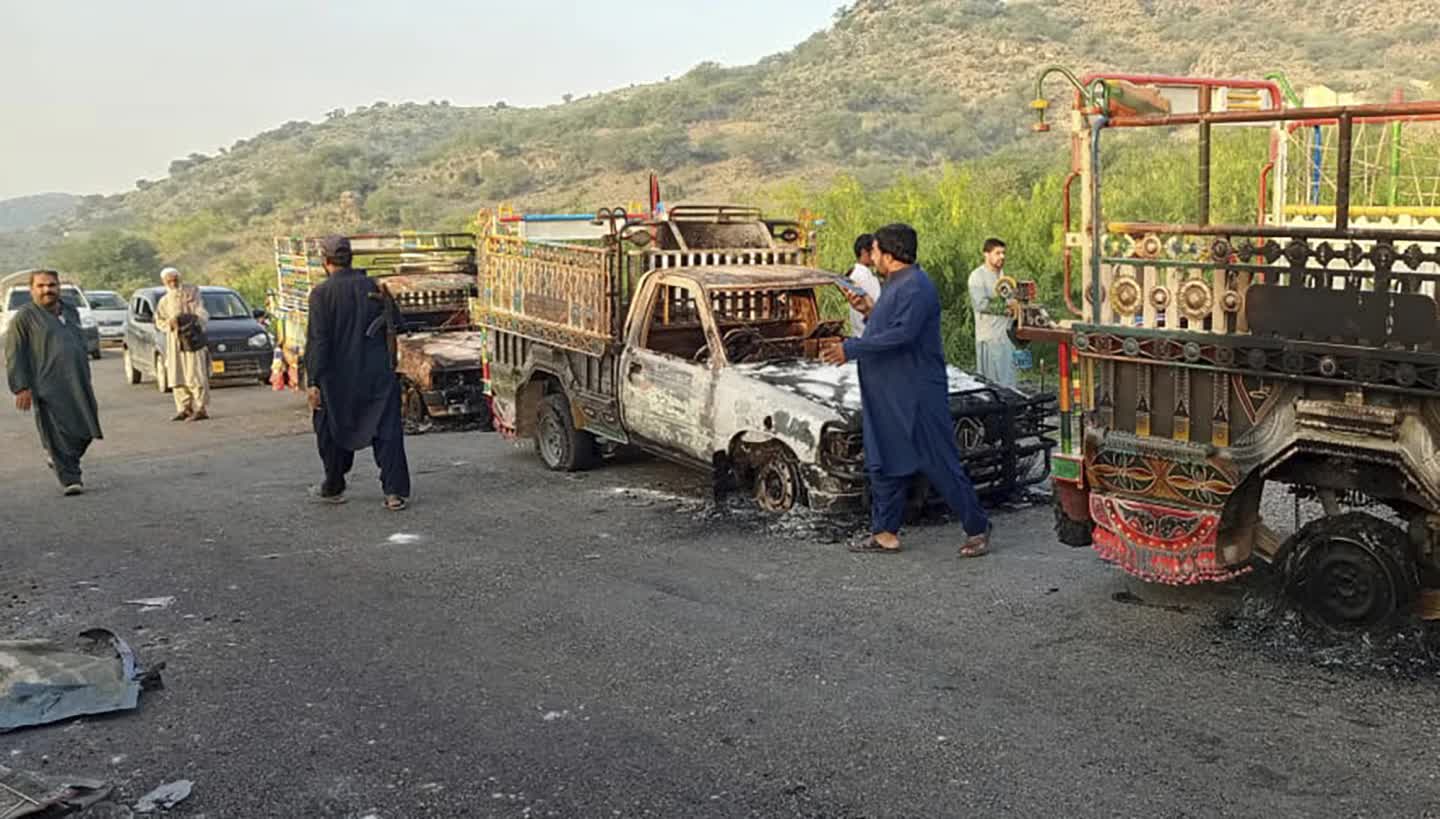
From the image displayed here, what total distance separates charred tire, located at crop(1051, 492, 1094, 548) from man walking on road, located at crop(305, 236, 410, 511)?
470 cm

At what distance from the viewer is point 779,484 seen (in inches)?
353

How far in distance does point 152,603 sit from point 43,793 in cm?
283

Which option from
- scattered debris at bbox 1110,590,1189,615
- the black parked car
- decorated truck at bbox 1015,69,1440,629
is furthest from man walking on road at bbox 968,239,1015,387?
the black parked car

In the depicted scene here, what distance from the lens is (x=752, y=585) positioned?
7.33m

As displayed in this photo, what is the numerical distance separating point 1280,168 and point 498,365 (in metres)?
6.32

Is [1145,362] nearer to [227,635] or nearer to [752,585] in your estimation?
[752,585]

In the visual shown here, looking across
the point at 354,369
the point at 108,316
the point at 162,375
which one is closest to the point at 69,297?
the point at 108,316

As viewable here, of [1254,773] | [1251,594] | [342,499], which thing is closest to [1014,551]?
[1251,594]

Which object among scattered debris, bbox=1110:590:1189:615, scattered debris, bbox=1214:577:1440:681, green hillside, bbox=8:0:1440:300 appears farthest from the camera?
green hillside, bbox=8:0:1440:300

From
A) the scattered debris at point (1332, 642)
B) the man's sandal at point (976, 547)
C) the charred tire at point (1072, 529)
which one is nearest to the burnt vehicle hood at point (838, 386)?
the man's sandal at point (976, 547)

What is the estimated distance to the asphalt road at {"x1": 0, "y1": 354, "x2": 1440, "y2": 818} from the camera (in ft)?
15.4

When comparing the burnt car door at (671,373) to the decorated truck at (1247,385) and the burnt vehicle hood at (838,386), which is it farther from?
the decorated truck at (1247,385)

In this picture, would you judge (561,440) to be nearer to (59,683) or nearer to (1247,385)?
(59,683)

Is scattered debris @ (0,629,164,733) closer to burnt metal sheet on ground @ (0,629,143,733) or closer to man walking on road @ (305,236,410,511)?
burnt metal sheet on ground @ (0,629,143,733)
